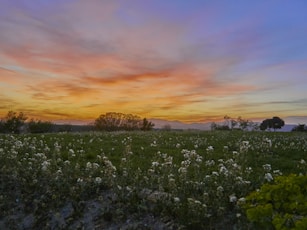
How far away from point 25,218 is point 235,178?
430 cm

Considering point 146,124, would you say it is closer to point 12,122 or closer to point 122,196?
point 12,122

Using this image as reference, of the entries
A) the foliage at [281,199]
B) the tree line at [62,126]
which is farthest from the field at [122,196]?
the tree line at [62,126]

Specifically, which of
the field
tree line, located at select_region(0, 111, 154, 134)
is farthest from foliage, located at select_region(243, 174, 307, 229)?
tree line, located at select_region(0, 111, 154, 134)

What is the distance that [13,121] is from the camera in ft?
130

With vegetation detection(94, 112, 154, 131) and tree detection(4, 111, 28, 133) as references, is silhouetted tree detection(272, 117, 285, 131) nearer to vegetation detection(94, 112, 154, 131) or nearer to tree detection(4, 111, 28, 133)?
vegetation detection(94, 112, 154, 131)

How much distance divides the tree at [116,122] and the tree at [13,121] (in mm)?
10077

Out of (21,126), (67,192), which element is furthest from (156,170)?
(21,126)

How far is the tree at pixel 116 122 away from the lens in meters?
49.2

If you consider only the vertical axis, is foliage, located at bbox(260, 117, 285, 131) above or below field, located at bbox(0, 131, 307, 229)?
above

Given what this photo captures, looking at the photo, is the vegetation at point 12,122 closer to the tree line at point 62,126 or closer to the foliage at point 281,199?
the tree line at point 62,126

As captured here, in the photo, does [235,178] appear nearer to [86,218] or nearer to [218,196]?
[218,196]

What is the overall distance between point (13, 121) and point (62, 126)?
4.62m

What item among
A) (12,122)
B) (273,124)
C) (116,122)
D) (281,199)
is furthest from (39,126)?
(281,199)

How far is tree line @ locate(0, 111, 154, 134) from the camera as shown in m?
37.9
